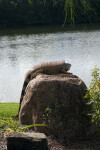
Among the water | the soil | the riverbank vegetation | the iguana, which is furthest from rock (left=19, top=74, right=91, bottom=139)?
the riverbank vegetation

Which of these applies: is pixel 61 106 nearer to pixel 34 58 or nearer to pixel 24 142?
pixel 24 142

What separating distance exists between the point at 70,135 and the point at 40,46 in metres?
17.5

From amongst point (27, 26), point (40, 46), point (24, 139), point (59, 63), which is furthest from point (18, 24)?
point (24, 139)

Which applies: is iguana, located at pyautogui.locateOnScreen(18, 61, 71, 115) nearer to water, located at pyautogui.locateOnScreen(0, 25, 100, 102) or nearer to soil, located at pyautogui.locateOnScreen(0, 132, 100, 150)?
soil, located at pyautogui.locateOnScreen(0, 132, 100, 150)

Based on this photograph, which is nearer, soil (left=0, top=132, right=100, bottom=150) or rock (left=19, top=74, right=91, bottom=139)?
soil (left=0, top=132, right=100, bottom=150)

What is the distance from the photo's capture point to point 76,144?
14.3 feet

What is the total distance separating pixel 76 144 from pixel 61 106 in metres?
0.73

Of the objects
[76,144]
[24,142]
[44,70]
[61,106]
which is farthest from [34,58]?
[24,142]

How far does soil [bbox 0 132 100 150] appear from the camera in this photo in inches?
166

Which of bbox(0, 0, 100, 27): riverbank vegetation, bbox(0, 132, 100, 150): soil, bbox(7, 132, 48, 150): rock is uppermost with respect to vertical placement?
bbox(0, 0, 100, 27): riverbank vegetation

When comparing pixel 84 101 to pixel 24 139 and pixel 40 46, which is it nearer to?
pixel 24 139

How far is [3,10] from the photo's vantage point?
3628 cm

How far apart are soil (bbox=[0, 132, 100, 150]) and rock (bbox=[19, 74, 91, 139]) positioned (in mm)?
136

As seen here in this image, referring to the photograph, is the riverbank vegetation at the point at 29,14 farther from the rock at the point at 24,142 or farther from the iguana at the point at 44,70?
the rock at the point at 24,142
